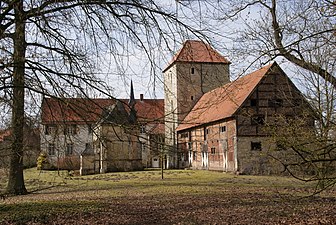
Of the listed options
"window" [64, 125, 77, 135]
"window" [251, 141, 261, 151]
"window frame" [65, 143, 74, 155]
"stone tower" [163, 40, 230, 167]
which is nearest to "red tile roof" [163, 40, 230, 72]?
"stone tower" [163, 40, 230, 167]

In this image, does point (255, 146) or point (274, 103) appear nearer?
point (255, 146)

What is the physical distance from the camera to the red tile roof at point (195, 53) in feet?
20.6

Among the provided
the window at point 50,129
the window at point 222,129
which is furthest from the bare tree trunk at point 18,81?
the window at point 222,129

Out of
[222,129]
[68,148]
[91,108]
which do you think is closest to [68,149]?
[68,148]

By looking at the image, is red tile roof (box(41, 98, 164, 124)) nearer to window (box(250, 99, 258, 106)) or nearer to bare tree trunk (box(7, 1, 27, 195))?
bare tree trunk (box(7, 1, 27, 195))

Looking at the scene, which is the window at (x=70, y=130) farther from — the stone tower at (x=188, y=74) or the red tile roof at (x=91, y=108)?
the stone tower at (x=188, y=74)

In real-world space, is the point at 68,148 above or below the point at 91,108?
below

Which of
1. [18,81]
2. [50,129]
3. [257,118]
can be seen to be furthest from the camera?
[257,118]

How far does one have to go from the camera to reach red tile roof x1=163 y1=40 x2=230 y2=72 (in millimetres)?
6281

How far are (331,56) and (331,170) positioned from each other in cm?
371

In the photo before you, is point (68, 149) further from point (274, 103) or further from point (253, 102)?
point (274, 103)

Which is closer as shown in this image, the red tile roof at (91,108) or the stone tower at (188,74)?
the stone tower at (188,74)

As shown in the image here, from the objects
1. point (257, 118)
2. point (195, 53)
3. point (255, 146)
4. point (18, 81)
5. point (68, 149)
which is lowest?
point (68, 149)

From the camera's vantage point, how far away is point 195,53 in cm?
650
